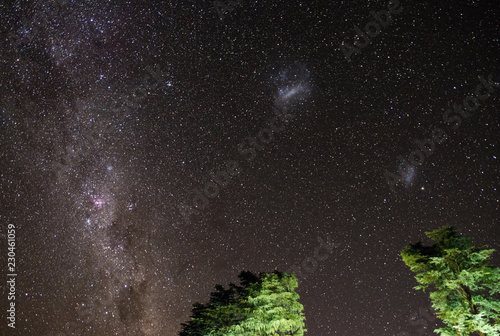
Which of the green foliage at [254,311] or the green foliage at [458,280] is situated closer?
the green foliage at [458,280]

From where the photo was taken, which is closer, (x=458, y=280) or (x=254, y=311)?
(x=458, y=280)

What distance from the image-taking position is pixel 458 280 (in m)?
18.4

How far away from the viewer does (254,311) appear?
21.6 metres

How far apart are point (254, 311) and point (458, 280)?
11.6 meters

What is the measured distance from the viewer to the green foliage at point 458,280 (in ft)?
59.1

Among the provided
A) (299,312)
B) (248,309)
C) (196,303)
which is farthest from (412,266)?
(196,303)

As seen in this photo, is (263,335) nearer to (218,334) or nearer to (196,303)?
(218,334)

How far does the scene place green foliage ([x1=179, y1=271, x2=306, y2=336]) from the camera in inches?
843

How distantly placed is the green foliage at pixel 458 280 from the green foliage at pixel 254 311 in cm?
749

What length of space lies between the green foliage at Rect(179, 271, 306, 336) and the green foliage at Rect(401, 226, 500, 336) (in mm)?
7494

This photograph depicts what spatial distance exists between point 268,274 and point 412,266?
8837 mm

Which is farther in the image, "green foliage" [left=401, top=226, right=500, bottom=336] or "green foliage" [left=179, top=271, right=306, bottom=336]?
"green foliage" [left=179, top=271, right=306, bottom=336]

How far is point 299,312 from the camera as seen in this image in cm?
2216

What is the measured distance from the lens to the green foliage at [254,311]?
21.4 meters
